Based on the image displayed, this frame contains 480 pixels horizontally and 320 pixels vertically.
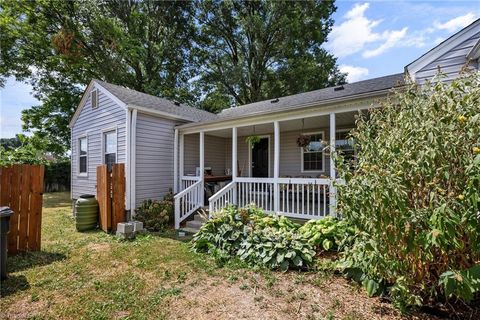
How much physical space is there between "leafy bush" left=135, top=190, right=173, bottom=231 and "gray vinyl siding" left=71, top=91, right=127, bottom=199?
168 centimetres

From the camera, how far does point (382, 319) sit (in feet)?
8.50

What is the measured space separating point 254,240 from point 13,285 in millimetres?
3605

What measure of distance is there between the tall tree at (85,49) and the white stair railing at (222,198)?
47.6 ft

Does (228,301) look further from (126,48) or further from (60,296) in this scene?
(126,48)

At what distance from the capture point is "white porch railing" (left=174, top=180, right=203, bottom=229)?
6.86m

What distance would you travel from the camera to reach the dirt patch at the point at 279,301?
2719mm

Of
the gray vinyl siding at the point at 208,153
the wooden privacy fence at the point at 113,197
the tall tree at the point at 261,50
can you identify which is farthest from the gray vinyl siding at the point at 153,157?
the tall tree at the point at 261,50

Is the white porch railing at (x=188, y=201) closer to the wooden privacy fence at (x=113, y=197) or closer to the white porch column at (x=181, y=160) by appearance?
the white porch column at (x=181, y=160)

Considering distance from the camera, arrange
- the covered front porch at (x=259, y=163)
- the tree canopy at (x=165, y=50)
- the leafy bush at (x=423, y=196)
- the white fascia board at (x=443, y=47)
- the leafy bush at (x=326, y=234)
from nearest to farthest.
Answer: the leafy bush at (x=423, y=196) < the leafy bush at (x=326, y=234) < the white fascia board at (x=443, y=47) < the covered front porch at (x=259, y=163) < the tree canopy at (x=165, y=50)

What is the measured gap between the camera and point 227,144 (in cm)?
1125

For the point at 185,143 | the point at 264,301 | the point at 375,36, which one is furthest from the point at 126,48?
the point at 264,301

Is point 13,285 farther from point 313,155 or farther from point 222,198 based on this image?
point 313,155

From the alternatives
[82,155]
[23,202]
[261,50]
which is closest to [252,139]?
[82,155]

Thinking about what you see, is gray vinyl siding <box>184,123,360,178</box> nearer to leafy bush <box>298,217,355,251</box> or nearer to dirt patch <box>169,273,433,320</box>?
leafy bush <box>298,217,355,251</box>
